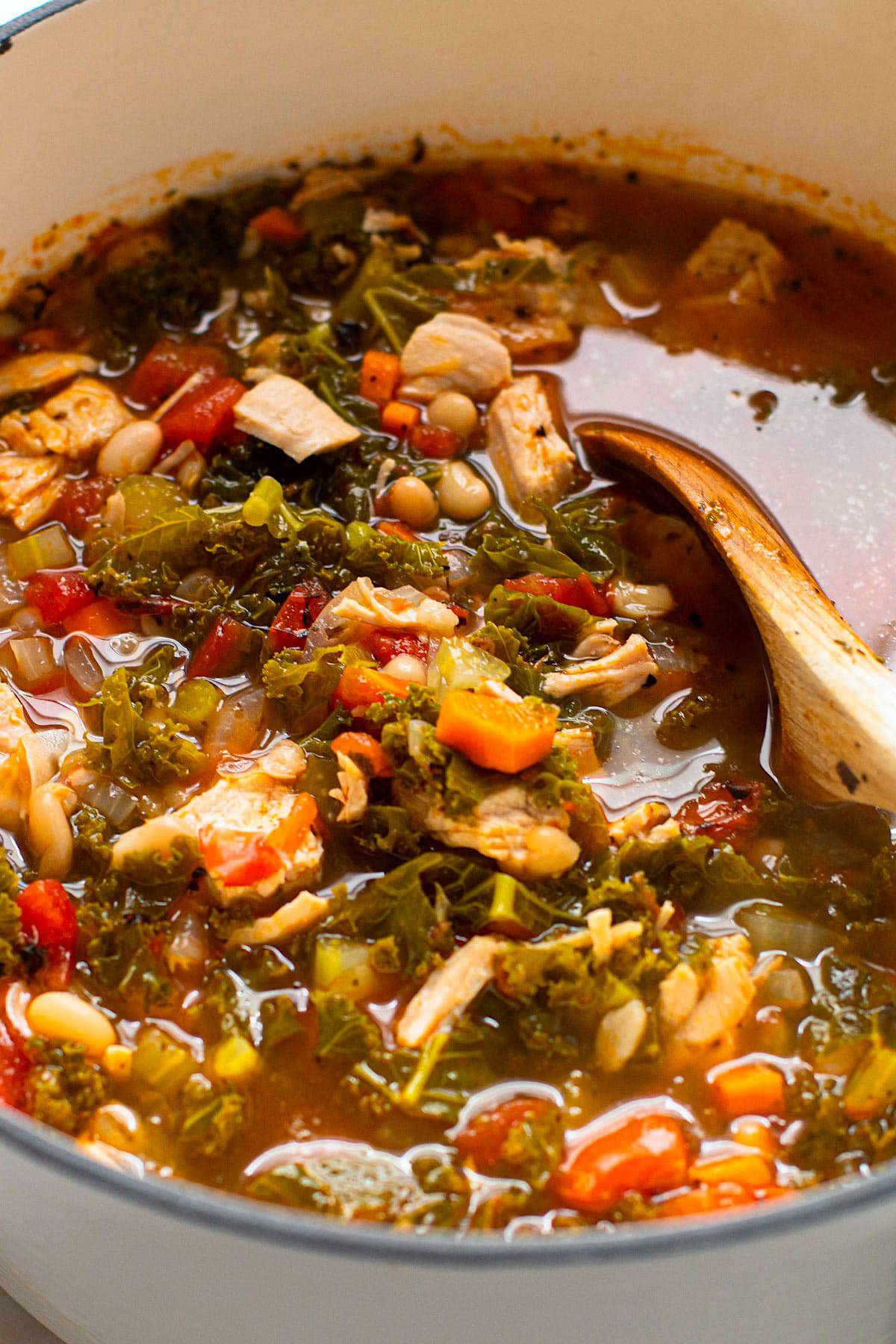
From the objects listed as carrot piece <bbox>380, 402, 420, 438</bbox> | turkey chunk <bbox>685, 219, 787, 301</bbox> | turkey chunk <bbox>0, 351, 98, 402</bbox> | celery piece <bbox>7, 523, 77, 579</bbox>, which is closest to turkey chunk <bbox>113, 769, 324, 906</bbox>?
celery piece <bbox>7, 523, 77, 579</bbox>

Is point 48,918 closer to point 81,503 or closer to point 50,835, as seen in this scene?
point 50,835

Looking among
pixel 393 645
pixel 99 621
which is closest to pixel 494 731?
pixel 393 645

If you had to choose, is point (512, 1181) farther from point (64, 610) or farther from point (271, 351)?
point (271, 351)

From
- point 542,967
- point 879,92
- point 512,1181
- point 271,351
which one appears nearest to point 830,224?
point 879,92

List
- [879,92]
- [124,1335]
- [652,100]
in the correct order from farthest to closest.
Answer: [652,100] → [879,92] → [124,1335]

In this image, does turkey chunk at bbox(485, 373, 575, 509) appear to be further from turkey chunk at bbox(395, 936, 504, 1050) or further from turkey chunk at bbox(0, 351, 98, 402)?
turkey chunk at bbox(395, 936, 504, 1050)

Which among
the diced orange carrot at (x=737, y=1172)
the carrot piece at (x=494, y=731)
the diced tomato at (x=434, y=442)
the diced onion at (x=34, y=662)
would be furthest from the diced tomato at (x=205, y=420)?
the diced orange carrot at (x=737, y=1172)
